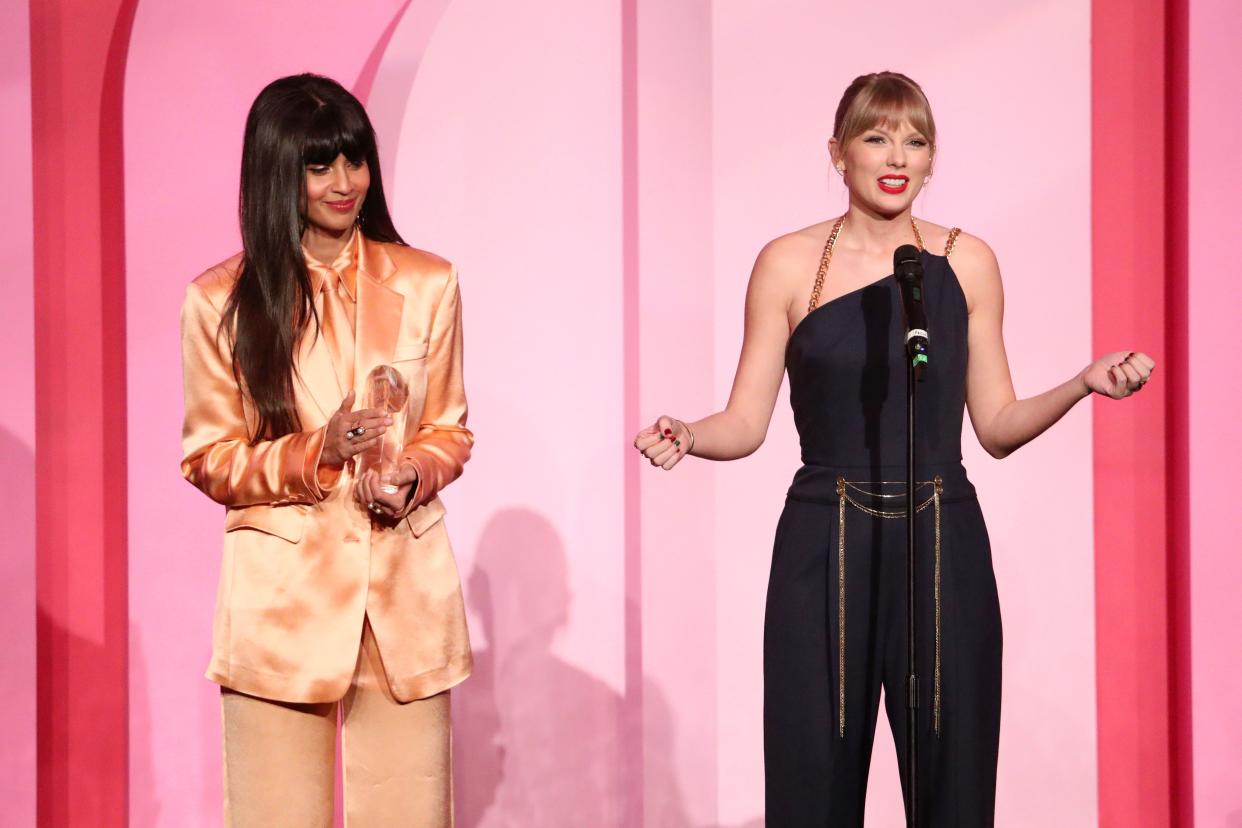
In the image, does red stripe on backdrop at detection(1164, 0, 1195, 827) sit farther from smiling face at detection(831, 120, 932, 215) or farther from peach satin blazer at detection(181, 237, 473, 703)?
peach satin blazer at detection(181, 237, 473, 703)

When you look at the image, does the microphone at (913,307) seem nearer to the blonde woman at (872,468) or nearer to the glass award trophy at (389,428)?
the blonde woman at (872,468)

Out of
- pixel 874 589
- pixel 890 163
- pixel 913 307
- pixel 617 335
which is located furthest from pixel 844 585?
pixel 617 335

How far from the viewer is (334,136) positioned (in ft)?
7.97

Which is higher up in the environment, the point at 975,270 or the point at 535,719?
the point at 975,270

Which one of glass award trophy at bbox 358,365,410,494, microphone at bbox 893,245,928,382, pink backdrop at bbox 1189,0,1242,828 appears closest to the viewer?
microphone at bbox 893,245,928,382

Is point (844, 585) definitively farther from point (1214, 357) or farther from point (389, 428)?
point (1214, 357)

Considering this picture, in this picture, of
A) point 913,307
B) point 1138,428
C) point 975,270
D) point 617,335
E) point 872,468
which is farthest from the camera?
point 617,335

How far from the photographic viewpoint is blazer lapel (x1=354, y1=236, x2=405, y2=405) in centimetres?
242

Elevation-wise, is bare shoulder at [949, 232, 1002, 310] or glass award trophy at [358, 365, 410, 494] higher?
bare shoulder at [949, 232, 1002, 310]

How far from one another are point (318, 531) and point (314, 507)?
0.15 ft

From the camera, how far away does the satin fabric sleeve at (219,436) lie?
232 cm

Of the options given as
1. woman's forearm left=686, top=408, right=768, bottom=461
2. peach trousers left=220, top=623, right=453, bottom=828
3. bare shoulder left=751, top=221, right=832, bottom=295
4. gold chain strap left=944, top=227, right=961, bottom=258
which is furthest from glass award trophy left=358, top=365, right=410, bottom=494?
gold chain strap left=944, top=227, right=961, bottom=258

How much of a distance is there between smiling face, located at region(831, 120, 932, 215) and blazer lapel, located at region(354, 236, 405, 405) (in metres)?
0.95

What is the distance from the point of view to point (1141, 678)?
388cm
